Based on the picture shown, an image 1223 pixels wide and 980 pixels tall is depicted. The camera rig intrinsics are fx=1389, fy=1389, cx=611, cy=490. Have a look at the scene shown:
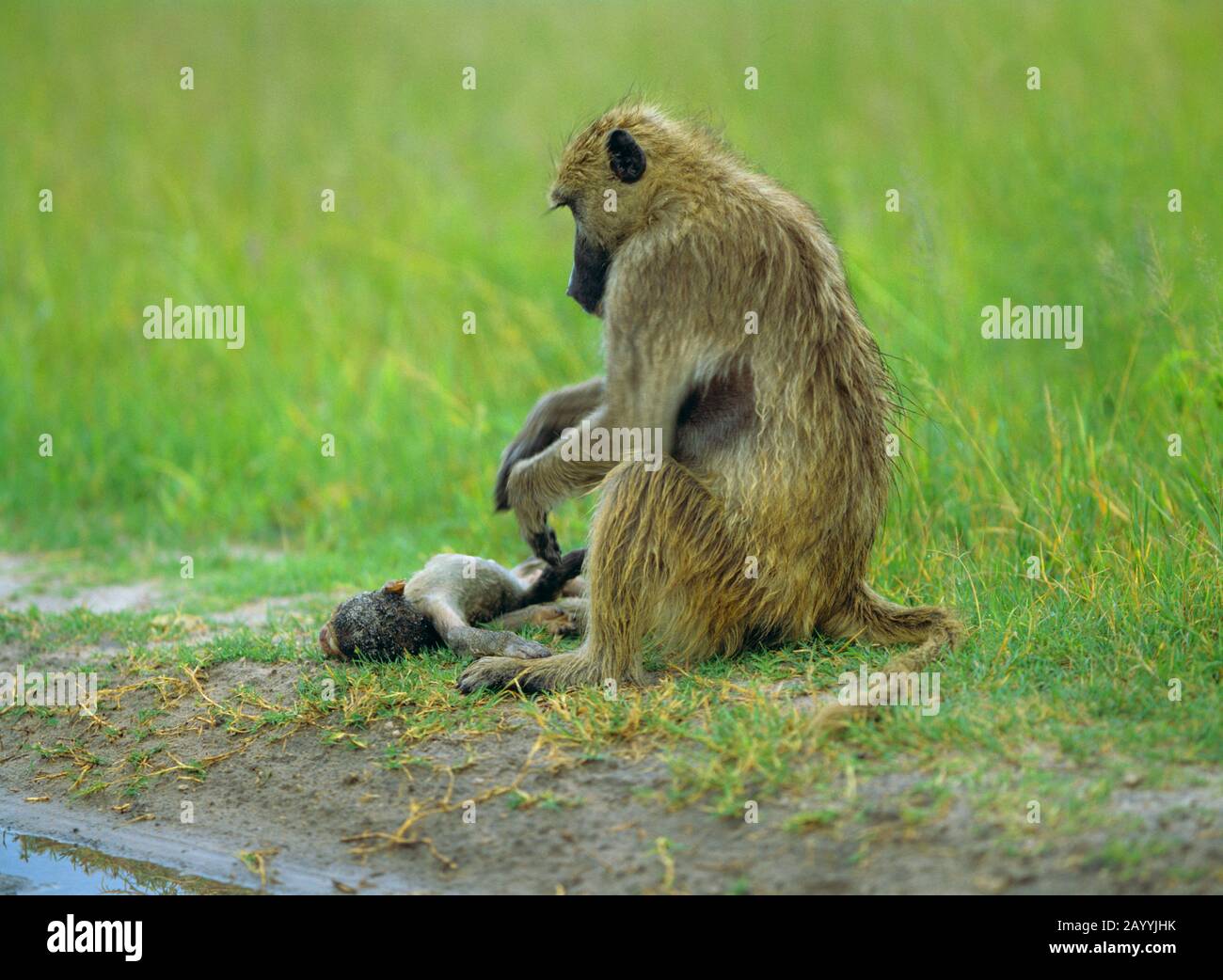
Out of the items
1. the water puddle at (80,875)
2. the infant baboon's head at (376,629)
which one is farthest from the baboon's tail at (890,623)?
the water puddle at (80,875)

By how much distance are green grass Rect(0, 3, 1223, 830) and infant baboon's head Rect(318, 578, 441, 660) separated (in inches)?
6.4

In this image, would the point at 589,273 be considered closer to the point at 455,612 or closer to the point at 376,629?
the point at 455,612

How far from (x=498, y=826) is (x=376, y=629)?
1253mm

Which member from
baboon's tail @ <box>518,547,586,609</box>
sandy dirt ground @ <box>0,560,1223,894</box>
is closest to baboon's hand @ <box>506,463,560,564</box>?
baboon's tail @ <box>518,547,586,609</box>

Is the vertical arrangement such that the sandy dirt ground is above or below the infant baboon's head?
below

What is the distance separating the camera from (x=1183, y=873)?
3.08 m

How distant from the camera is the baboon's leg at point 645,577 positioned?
4305mm

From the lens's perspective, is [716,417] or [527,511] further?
[527,511]

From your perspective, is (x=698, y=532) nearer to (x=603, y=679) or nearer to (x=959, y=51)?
(x=603, y=679)

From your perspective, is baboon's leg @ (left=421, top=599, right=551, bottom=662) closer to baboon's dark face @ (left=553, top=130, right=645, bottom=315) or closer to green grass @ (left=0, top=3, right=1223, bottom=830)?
green grass @ (left=0, top=3, right=1223, bottom=830)

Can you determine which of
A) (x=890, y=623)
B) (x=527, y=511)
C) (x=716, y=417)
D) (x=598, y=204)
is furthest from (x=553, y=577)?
(x=598, y=204)

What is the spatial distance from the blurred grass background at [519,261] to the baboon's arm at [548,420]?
1.12 metres

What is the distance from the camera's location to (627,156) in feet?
15.0

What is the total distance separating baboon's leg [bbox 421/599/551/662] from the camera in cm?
466
